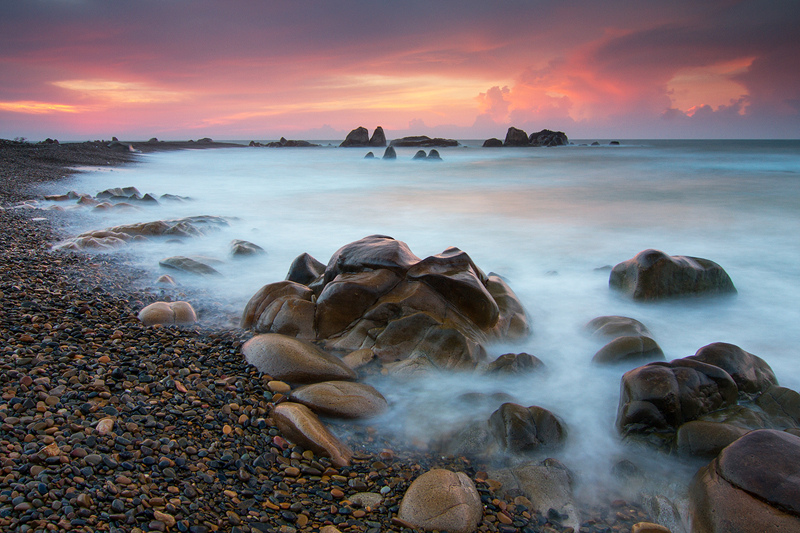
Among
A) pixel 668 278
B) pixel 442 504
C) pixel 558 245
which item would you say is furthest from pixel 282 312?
pixel 558 245

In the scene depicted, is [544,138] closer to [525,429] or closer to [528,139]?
[528,139]

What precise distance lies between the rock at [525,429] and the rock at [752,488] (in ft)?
2.38

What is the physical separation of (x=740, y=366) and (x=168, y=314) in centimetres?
432

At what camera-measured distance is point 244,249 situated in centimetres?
657

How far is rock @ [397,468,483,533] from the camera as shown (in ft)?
6.82

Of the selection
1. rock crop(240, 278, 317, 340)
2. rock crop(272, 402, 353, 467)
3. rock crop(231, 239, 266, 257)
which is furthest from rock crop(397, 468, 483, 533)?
rock crop(231, 239, 266, 257)

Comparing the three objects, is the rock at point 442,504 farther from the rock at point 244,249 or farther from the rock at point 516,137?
the rock at point 516,137

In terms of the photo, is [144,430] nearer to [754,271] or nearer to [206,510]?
[206,510]

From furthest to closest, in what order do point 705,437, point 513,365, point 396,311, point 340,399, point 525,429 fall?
point 396,311 → point 513,365 → point 340,399 → point 525,429 → point 705,437

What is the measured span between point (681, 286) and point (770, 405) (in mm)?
2185

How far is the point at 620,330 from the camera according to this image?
4074 mm

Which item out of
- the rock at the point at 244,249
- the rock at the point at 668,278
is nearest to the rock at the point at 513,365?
the rock at the point at 668,278

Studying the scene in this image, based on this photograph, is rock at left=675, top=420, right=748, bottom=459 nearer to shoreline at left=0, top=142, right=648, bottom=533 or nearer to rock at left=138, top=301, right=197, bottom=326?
shoreline at left=0, top=142, right=648, bottom=533

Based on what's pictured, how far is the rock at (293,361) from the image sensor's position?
317 cm
